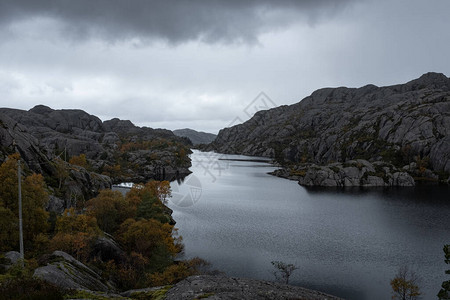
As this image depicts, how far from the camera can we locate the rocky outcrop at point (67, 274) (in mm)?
22422

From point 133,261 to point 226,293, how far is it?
32755 millimetres

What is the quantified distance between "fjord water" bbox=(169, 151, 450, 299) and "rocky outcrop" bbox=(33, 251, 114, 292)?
29671 millimetres

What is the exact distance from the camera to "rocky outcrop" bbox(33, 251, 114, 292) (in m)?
22.4

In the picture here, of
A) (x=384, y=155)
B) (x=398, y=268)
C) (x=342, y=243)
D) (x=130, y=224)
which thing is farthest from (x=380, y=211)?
(x=384, y=155)

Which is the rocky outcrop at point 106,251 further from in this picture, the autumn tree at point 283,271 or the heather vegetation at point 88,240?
the autumn tree at point 283,271

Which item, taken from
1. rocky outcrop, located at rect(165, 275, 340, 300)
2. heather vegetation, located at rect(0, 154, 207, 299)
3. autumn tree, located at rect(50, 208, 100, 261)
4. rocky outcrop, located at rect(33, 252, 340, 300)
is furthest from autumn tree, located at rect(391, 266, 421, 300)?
autumn tree, located at rect(50, 208, 100, 261)

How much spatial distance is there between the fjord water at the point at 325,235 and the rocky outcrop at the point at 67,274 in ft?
97.3

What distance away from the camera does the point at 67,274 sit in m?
24.5

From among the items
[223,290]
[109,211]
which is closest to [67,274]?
[223,290]

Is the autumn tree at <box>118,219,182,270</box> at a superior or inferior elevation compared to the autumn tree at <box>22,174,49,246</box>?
inferior

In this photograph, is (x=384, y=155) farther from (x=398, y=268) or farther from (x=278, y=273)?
(x=278, y=273)

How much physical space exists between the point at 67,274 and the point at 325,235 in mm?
63632

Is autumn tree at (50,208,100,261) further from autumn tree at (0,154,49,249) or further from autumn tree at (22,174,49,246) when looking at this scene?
Result: autumn tree at (0,154,49,249)

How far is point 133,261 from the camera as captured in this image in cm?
4819
